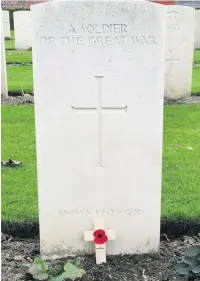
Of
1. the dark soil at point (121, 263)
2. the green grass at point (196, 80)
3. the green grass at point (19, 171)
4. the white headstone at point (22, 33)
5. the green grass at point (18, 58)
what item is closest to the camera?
the dark soil at point (121, 263)

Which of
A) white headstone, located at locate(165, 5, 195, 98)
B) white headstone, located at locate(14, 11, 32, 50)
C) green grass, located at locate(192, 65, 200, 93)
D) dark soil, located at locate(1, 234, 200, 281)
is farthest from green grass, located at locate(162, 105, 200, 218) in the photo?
white headstone, located at locate(14, 11, 32, 50)

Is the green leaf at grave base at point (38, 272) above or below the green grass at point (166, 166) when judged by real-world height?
above

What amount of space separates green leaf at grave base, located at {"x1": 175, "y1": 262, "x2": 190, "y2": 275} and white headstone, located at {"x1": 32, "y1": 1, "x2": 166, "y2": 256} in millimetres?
324

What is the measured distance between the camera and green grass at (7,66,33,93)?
848 cm

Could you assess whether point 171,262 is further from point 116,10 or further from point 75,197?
point 116,10

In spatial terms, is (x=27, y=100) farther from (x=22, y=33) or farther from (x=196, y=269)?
(x=22, y=33)

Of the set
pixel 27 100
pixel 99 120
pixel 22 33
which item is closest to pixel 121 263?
pixel 99 120

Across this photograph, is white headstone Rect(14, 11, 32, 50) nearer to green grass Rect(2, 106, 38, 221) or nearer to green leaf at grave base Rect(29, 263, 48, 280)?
green grass Rect(2, 106, 38, 221)

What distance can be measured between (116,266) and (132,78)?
A: 111 centimetres

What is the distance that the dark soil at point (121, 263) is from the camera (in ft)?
9.02

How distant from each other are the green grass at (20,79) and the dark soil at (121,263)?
18.1 ft

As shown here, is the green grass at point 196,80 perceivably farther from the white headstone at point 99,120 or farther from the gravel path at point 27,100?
the white headstone at point 99,120

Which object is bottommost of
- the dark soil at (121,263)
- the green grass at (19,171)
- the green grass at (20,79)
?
the dark soil at (121,263)

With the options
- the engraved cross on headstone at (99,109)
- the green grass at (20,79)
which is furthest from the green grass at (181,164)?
the green grass at (20,79)
